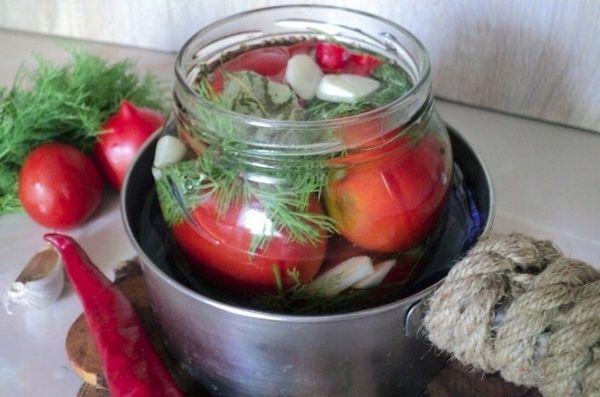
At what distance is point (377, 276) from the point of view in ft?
1.64

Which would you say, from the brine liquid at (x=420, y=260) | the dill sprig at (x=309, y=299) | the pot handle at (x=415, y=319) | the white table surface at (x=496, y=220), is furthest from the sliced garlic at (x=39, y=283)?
the pot handle at (x=415, y=319)

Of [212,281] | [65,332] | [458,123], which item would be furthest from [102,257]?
[458,123]

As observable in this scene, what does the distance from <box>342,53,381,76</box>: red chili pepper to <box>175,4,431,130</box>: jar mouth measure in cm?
1

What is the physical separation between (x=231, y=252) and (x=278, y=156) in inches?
3.2

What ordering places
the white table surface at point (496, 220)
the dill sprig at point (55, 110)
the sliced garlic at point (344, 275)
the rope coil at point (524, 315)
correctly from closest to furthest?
the rope coil at point (524, 315) < the sliced garlic at point (344, 275) < the white table surface at point (496, 220) < the dill sprig at point (55, 110)

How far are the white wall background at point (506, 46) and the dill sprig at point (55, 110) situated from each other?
0.59ft

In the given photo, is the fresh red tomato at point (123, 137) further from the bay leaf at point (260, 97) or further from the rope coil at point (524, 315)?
the rope coil at point (524, 315)

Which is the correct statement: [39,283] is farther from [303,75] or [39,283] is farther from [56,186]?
[303,75]

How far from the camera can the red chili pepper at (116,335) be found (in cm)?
53

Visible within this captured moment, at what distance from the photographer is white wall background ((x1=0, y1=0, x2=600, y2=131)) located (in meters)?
0.77

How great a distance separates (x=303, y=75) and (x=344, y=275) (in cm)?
16

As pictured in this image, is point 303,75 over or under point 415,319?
over

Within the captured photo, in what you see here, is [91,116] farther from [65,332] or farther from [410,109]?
[410,109]

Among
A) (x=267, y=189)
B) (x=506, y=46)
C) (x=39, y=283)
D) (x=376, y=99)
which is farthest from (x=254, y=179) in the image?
(x=506, y=46)
